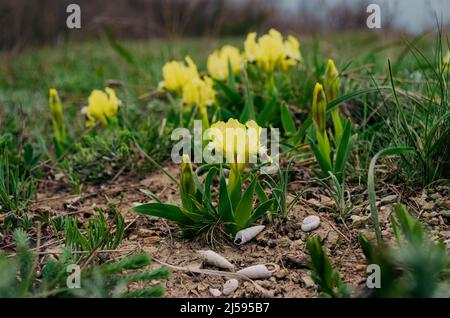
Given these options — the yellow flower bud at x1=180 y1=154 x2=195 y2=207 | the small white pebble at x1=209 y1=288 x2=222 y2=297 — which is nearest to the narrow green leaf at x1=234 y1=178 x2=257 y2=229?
the yellow flower bud at x1=180 y1=154 x2=195 y2=207

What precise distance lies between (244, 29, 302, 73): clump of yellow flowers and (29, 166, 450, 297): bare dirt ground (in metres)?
0.74

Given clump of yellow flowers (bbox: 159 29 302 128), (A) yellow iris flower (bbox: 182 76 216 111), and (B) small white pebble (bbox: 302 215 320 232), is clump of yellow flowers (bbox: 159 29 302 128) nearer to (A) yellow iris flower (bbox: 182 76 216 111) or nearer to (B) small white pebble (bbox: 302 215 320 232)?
(A) yellow iris flower (bbox: 182 76 216 111)

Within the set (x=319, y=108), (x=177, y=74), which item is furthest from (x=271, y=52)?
(x=319, y=108)

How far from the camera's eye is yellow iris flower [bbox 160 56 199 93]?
99.9 inches

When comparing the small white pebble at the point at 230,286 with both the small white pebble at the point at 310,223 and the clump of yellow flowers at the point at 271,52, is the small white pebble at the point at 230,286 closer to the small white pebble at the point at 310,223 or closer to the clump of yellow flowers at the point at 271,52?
the small white pebble at the point at 310,223

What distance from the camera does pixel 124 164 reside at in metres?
2.44

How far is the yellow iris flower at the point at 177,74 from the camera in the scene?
2.54 m

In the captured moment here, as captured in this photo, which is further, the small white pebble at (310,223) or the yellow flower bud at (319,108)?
the yellow flower bud at (319,108)

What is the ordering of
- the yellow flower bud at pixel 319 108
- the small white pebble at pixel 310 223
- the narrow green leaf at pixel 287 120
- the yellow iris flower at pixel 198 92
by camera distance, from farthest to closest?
1. the yellow iris flower at pixel 198 92
2. the narrow green leaf at pixel 287 120
3. the yellow flower bud at pixel 319 108
4. the small white pebble at pixel 310 223

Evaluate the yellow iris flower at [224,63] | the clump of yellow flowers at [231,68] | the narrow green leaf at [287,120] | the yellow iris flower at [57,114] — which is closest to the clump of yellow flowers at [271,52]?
the clump of yellow flowers at [231,68]

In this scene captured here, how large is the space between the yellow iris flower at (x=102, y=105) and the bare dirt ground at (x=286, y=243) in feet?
2.28

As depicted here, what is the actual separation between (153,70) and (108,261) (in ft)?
8.48
